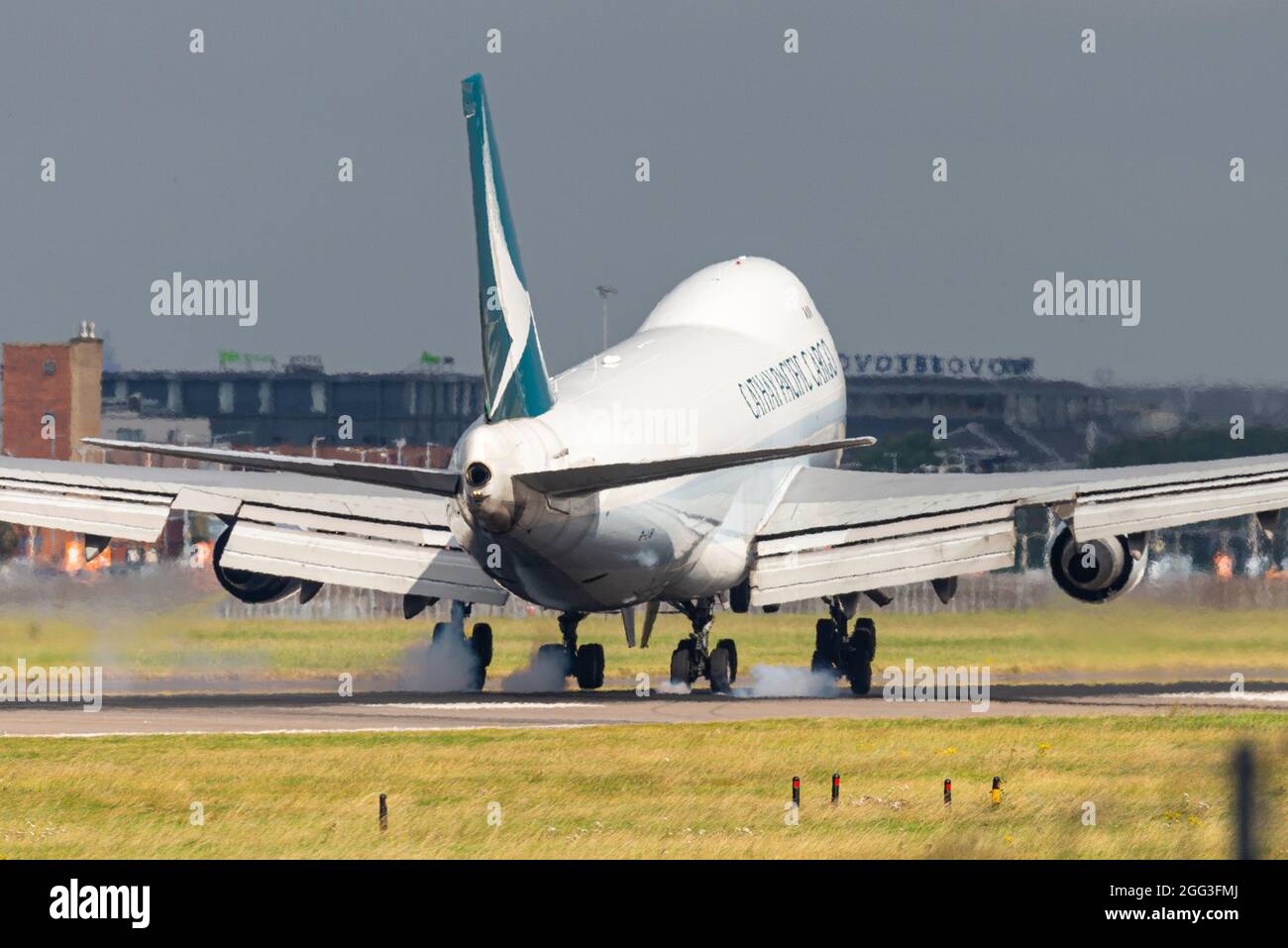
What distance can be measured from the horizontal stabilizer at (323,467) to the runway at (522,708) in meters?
3.51

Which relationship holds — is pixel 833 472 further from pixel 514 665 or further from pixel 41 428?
pixel 41 428

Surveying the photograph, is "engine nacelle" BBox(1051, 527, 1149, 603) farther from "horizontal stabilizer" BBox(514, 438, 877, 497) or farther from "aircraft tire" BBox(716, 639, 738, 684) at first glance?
"horizontal stabilizer" BBox(514, 438, 877, 497)

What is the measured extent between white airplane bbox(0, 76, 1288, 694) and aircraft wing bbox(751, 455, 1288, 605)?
38 mm

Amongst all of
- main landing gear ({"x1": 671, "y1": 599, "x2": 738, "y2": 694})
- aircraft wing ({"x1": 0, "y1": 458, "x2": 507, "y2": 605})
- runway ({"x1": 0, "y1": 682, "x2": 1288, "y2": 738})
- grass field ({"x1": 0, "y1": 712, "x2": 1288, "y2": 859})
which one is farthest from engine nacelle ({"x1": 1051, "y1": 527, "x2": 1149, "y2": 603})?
aircraft wing ({"x1": 0, "y1": 458, "x2": 507, "y2": 605})

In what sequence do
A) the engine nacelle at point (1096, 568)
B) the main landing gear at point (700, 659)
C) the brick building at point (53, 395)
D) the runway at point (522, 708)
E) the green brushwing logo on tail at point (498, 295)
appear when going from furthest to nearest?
the brick building at point (53, 395) → the main landing gear at point (700, 659) → the engine nacelle at point (1096, 568) → the runway at point (522, 708) → the green brushwing logo on tail at point (498, 295)

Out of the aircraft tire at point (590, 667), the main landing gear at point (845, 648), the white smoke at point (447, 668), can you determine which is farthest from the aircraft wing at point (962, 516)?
the white smoke at point (447, 668)

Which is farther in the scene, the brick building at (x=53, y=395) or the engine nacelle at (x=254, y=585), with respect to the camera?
the brick building at (x=53, y=395)

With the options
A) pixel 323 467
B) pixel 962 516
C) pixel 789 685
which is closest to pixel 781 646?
pixel 789 685

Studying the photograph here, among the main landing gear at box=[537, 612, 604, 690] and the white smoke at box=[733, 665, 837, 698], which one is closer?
the white smoke at box=[733, 665, 837, 698]

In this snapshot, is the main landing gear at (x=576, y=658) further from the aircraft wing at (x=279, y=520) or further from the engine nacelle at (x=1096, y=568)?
the engine nacelle at (x=1096, y=568)

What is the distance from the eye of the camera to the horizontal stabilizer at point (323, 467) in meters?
30.4

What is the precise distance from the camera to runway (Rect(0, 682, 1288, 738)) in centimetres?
3472

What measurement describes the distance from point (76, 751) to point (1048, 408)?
127 ft
